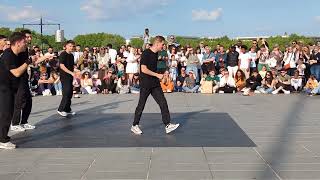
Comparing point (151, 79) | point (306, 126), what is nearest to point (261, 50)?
point (306, 126)

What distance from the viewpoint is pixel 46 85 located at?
17.2m

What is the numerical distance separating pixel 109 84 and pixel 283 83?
6.23 m

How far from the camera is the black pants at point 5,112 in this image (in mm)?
7398

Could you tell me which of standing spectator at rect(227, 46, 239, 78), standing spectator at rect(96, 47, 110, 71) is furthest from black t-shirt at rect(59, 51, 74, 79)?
standing spectator at rect(227, 46, 239, 78)

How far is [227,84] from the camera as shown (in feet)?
57.0

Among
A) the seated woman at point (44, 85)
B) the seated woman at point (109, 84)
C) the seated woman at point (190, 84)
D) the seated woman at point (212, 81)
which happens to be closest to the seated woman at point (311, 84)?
the seated woman at point (212, 81)

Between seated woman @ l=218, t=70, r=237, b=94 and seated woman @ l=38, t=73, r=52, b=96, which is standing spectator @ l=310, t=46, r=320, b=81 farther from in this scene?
seated woman @ l=38, t=73, r=52, b=96

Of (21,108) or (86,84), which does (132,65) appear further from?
(21,108)

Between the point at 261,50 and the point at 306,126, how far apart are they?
9533 millimetres

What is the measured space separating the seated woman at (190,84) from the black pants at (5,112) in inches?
411

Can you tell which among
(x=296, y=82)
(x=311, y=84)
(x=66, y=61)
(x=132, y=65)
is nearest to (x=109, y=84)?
(x=132, y=65)

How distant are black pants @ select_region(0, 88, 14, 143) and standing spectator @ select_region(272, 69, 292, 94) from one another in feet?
36.7

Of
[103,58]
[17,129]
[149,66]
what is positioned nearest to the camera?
[149,66]

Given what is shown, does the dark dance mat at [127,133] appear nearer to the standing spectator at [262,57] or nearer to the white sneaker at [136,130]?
the white sneaker at [136,130]
